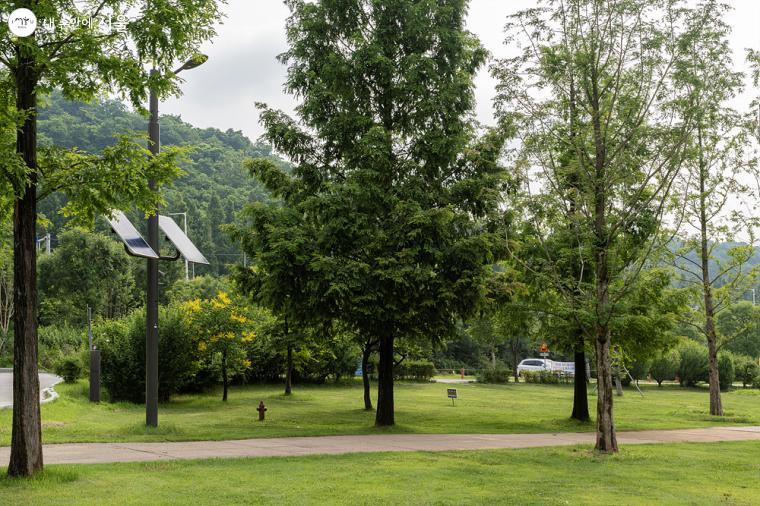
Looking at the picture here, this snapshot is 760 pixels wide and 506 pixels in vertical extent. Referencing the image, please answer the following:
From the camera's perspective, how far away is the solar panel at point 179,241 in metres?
17.2

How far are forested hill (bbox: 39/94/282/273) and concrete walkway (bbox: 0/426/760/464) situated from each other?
74.1 metres

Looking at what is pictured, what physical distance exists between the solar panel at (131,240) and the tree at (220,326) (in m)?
13.9

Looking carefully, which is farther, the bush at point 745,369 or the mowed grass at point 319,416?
the bush at point 745,369

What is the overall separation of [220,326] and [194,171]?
94.0 metres

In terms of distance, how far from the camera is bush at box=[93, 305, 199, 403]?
1088 inches

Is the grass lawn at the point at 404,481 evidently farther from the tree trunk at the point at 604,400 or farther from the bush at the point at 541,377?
the bush at the point at 541,377

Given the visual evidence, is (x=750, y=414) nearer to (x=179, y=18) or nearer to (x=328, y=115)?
(x=328, y=115)

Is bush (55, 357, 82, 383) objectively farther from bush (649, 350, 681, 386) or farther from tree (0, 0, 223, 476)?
bush (649, 350, 681, 386)

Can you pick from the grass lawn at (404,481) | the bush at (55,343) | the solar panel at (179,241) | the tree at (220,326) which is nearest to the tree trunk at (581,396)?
the grass lawn at (404,481)

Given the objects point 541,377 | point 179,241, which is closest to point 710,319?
point 179,241

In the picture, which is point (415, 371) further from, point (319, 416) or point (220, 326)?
point (319, 416)

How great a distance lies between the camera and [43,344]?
4678 cm

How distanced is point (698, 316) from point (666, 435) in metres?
10.0

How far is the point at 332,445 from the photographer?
15594mm
